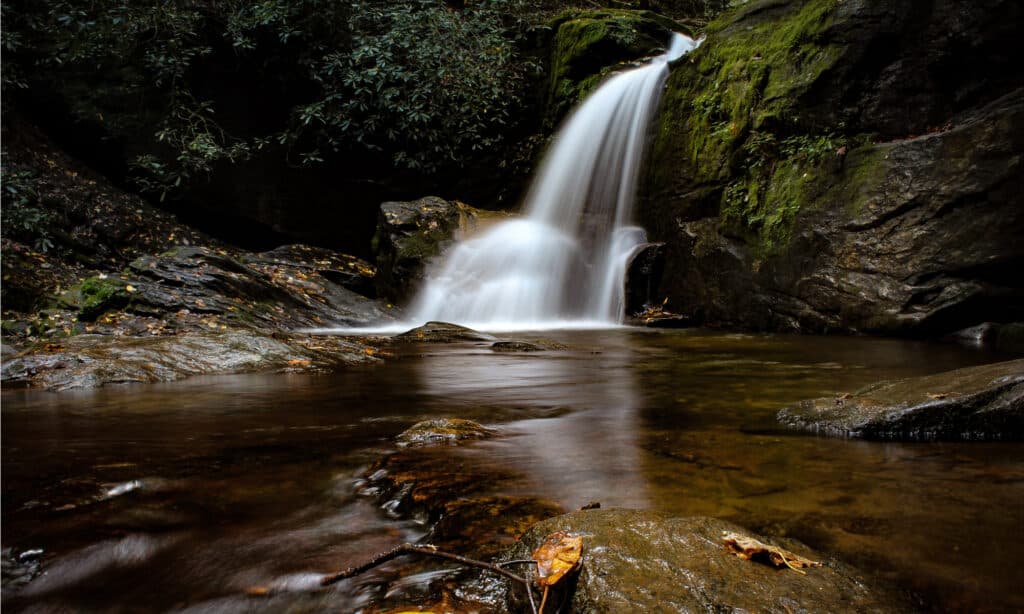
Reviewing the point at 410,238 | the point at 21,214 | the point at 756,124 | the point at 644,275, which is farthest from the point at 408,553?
the point at 410,238

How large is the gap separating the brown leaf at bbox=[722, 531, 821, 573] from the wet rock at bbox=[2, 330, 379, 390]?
429 cm

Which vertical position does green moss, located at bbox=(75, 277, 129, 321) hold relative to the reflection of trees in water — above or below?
above

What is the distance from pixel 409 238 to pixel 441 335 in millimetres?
4527

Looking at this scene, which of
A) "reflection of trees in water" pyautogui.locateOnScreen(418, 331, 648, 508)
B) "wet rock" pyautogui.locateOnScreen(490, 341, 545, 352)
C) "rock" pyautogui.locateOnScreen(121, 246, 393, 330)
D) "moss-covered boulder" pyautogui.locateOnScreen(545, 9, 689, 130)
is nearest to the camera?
"reflection of trees in water" pyautogui.locateOnScreen(418, 331, 648, 508)

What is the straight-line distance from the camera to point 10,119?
11523mm

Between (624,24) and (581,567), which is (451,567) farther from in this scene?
(624,24)

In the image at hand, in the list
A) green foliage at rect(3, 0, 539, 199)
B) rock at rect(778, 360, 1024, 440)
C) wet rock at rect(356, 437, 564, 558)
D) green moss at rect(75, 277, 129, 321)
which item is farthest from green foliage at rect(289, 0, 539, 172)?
wet rock at rect(356, 437, 564, 558)

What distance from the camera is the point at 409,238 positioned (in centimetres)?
1166

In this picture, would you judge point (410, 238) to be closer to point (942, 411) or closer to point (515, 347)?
point (515, 347)

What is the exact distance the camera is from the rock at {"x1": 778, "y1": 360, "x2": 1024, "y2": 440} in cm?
259

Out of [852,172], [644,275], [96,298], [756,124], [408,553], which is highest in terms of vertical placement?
[756,124]

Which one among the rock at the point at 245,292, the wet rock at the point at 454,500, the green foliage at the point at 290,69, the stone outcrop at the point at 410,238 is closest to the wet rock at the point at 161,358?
the rock at the point at 245,292

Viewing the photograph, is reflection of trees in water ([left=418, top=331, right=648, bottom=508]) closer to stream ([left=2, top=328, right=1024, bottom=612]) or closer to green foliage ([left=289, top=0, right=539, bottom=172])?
stream ([left=2, top=328, right=1024, bottom=612])

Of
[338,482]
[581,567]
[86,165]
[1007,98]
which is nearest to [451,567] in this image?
[581,567]
